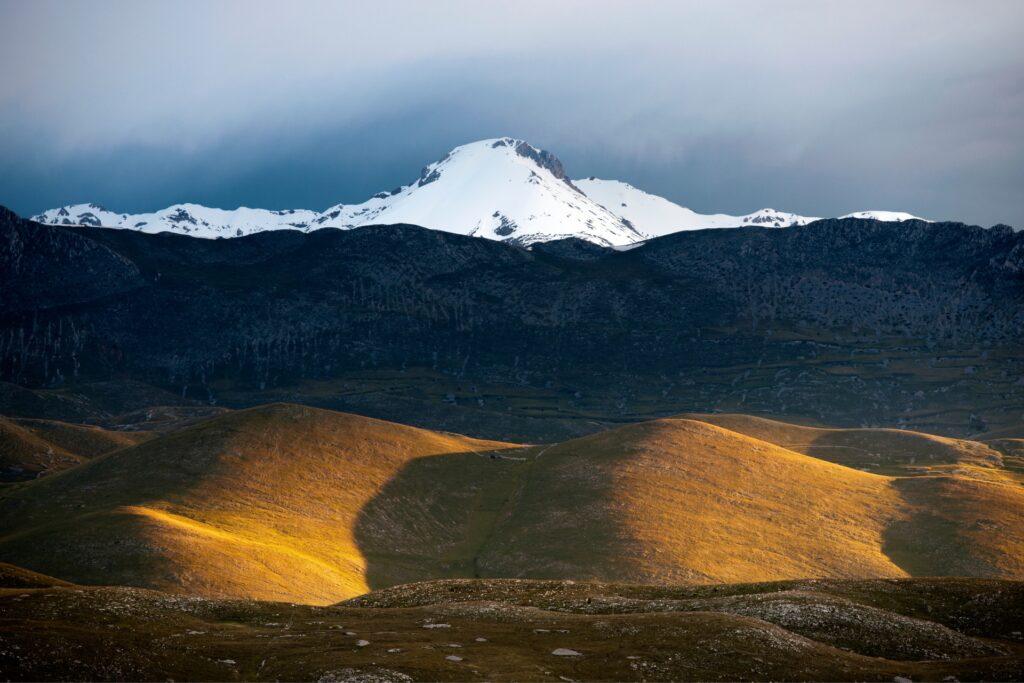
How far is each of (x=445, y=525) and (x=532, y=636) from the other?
12163cm

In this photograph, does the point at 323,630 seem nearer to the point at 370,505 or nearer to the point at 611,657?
the point at 611,657

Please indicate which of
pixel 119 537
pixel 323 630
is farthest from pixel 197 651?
pixel 119 537

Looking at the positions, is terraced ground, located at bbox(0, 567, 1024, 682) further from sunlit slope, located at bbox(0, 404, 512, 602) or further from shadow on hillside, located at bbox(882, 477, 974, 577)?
shadow on hillside, located at bbox(882, 477, 974, 577)

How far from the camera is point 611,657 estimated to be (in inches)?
2158

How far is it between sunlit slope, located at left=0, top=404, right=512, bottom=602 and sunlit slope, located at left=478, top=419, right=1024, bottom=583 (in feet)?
98.3

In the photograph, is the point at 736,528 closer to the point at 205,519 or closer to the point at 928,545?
the point at 928,545

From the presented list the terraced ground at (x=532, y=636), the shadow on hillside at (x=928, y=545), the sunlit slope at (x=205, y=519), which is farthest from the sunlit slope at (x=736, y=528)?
the terraced ground at (x=532, y=636)

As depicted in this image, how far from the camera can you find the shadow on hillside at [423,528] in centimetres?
16100

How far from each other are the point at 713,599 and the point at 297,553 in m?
87.1

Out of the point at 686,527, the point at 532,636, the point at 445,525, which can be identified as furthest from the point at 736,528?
the point at 532,636

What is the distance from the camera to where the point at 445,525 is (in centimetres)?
18100

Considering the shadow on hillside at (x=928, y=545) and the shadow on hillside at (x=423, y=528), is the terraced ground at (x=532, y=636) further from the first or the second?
the shadow on hillside at (x=928, y=545)

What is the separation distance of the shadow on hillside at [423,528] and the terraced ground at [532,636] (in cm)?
7889

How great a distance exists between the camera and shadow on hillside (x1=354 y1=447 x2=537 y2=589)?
6339 inches
